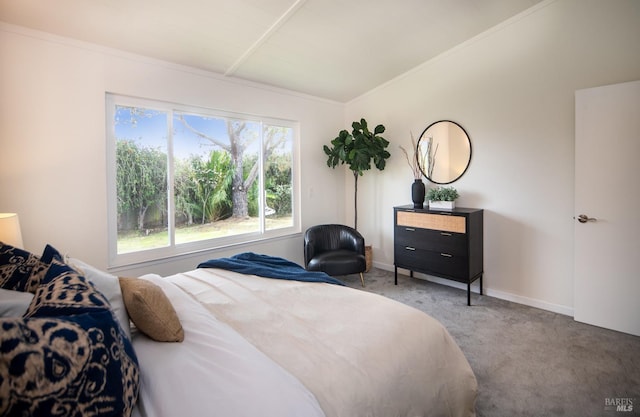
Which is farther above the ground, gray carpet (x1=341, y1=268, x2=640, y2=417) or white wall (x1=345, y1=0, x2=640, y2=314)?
white wall (x1=345, y1=0, x2=640, y2=314)

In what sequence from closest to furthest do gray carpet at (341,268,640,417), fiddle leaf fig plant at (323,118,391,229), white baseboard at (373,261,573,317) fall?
gray carpet at (341,268,640,417), white baseboard at (373,261,573,317), fiddle leaf fig plant at (323,118,391,229)

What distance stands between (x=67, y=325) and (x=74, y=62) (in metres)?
2.81

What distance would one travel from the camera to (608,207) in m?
2.68

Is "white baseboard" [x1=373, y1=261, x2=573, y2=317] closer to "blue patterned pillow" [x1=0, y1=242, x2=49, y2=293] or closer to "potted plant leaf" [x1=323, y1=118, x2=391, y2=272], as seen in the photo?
"potted plant leaf" [x1=323, y1=118, x2=391, y2=272]

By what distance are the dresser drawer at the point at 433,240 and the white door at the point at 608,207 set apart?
1003mm

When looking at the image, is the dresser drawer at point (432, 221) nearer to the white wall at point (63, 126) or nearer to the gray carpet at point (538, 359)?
the gray carpet at point (538, 359)

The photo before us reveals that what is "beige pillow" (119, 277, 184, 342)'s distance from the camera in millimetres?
1293

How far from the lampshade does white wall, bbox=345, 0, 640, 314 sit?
4.16m

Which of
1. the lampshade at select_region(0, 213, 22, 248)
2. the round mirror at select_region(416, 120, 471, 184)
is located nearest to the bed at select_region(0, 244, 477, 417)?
the lampshade at select_region(0, 213, 22, 248)

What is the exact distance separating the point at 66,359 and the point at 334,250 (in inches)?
139

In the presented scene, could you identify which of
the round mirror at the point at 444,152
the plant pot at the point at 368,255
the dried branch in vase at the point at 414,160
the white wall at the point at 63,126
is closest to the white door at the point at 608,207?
the round mirror at the point at 444,152

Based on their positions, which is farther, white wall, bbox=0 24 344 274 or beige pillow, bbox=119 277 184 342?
white wall, bbox=0 24 344 274

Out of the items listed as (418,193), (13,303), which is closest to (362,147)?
(418,193)

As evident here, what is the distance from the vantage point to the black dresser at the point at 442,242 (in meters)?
3.25
